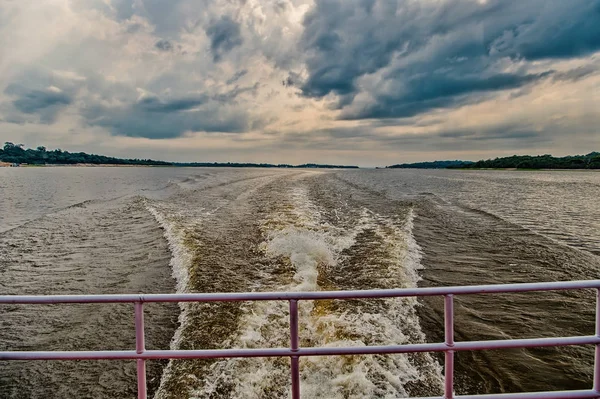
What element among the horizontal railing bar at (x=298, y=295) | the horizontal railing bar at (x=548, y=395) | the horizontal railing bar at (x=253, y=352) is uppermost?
the horizontal railing bar at (x=298, y=295)

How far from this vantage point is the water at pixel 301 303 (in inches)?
201

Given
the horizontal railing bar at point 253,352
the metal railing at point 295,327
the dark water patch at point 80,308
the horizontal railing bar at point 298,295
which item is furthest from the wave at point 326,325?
the horizontal railing bar at point 298,295

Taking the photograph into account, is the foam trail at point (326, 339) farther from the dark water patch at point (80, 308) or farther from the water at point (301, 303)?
the dark water patch at point (80, 308)

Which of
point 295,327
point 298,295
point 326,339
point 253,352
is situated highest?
point 298,295

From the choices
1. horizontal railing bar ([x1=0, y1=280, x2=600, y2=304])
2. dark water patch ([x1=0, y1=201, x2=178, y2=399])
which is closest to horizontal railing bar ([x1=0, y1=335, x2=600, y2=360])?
horizontal railing bar ([x1=0, y1=280, x2=600, y2=304])

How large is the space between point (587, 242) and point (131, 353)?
642 inches

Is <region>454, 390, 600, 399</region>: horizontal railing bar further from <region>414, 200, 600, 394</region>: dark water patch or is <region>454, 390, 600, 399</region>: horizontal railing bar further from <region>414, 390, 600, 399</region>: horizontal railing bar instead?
<region>414, 200, 600, 394</region>: dark water patch

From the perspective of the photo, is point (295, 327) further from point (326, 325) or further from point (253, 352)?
point (326, 325)

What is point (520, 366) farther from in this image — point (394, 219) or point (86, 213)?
point (86, 213)

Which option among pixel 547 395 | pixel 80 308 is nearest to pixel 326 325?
pixel 547 395

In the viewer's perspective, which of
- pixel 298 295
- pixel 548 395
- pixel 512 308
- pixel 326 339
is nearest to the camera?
pixel 298 295

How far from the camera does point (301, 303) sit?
6977mm

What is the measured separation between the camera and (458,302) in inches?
312

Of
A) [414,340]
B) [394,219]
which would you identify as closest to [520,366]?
[414,340]
